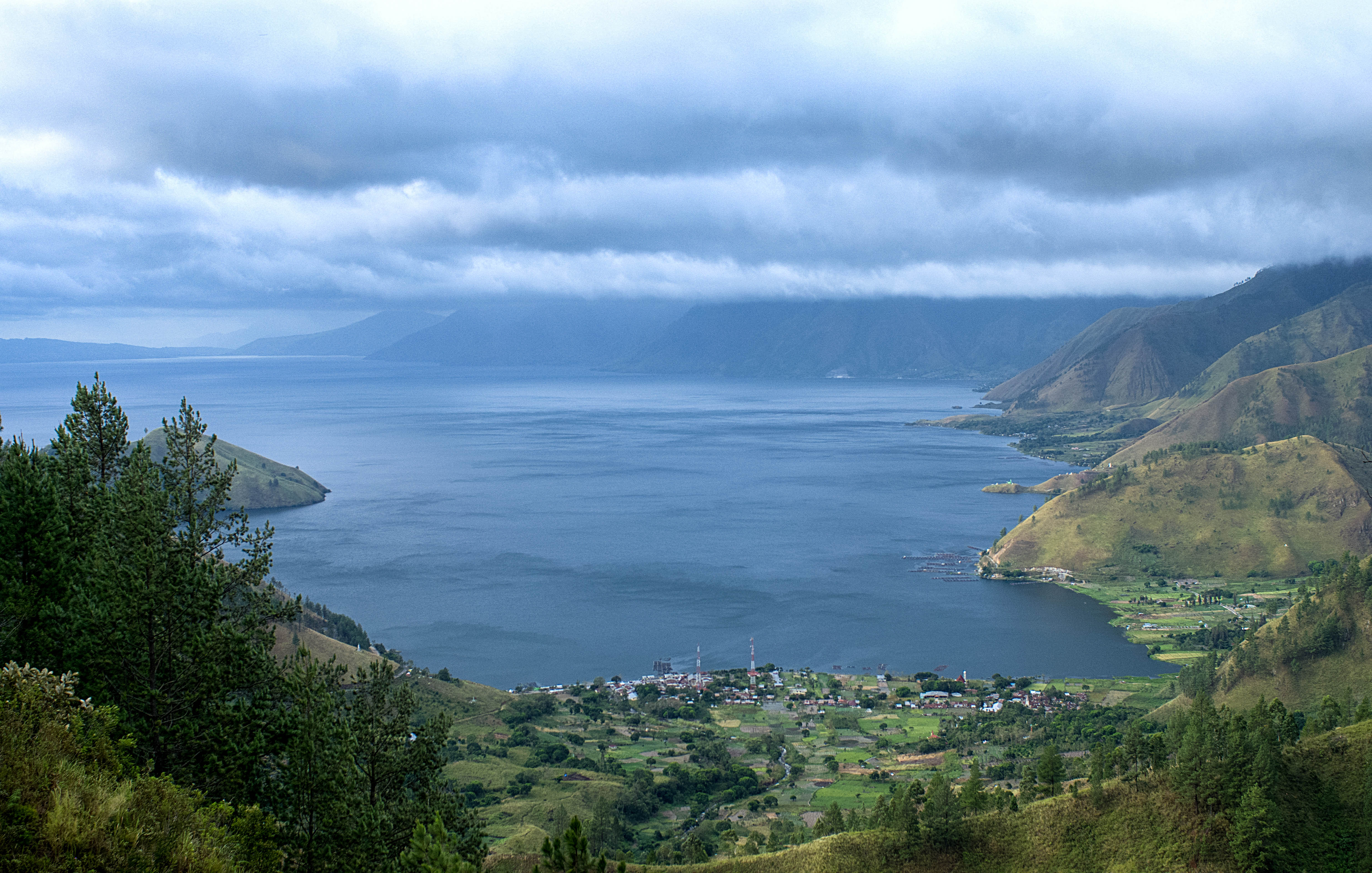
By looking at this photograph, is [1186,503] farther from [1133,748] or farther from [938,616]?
[1133,748]

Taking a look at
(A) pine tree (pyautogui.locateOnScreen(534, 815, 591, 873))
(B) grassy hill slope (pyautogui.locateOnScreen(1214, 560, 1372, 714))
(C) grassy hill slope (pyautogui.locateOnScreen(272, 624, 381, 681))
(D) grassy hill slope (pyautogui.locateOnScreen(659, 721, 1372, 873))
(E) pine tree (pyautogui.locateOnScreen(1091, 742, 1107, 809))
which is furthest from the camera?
(B) grassy hill slope (pyautogui.locateOnScreen(1214, 560, 1372, 714))

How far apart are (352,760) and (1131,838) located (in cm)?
4969

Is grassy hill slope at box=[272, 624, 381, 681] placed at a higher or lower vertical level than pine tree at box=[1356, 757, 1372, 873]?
higher

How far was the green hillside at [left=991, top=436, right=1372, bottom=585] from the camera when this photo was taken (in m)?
164

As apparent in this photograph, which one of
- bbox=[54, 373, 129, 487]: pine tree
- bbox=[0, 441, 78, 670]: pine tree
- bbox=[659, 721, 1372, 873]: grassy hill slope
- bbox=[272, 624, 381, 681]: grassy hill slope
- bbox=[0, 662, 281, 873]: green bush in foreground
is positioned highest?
bbox=[54, 373, 129, 487]: pine tree

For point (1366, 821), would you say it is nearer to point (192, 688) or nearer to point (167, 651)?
point (192, 688)

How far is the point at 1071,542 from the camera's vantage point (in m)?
172

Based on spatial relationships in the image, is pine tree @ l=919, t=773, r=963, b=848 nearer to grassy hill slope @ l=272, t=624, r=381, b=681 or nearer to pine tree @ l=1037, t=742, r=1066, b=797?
pine tree @ l=1037, t=742, r=1066, b=797

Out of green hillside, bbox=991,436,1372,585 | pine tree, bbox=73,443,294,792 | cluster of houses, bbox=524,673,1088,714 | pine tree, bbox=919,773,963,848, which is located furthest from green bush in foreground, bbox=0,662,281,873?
green hillside, bbox=991,436,1372,585

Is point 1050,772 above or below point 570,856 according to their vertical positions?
below

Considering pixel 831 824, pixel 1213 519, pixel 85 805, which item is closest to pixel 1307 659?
pixel 831 824

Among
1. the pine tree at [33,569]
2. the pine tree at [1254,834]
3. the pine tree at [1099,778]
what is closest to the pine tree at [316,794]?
the pine tree at [33,569]

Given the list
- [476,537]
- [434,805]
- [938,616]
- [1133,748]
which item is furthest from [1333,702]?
[476,537]

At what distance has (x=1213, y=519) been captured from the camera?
172250 mm
